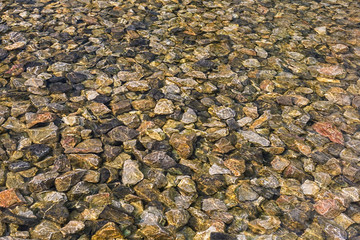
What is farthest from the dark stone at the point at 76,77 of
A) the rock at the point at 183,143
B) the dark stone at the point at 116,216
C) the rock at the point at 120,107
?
the dark stone at the point at 116,216

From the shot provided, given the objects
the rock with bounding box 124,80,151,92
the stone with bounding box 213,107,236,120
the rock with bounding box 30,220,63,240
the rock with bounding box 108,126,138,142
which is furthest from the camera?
the rock with bounding box 124,80,151,92

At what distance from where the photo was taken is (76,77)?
17.6 ft

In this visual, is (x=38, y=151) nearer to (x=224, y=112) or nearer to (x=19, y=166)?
(x=19, y=166)

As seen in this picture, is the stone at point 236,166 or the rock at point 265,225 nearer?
the rock at point 265,225

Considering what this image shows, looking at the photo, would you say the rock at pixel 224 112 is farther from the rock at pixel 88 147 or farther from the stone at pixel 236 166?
the rock at pixel 88 147

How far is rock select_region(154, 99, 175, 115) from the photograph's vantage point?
4883mm

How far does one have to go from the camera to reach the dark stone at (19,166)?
3979 millimetres

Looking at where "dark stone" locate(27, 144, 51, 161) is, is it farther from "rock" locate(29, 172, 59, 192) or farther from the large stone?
the large stone

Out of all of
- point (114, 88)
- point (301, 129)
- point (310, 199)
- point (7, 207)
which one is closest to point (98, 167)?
point (7, 207)

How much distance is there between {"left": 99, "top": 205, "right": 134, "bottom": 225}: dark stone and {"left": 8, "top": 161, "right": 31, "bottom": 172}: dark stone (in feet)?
3.58

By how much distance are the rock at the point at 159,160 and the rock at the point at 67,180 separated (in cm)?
74

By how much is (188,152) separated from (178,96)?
1130 mm

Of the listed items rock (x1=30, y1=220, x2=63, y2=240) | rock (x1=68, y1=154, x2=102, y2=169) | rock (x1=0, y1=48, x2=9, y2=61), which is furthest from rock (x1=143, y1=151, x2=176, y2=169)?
rock (x1=0, y1=48, x2=9, y2=61)

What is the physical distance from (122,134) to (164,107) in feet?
2.44
